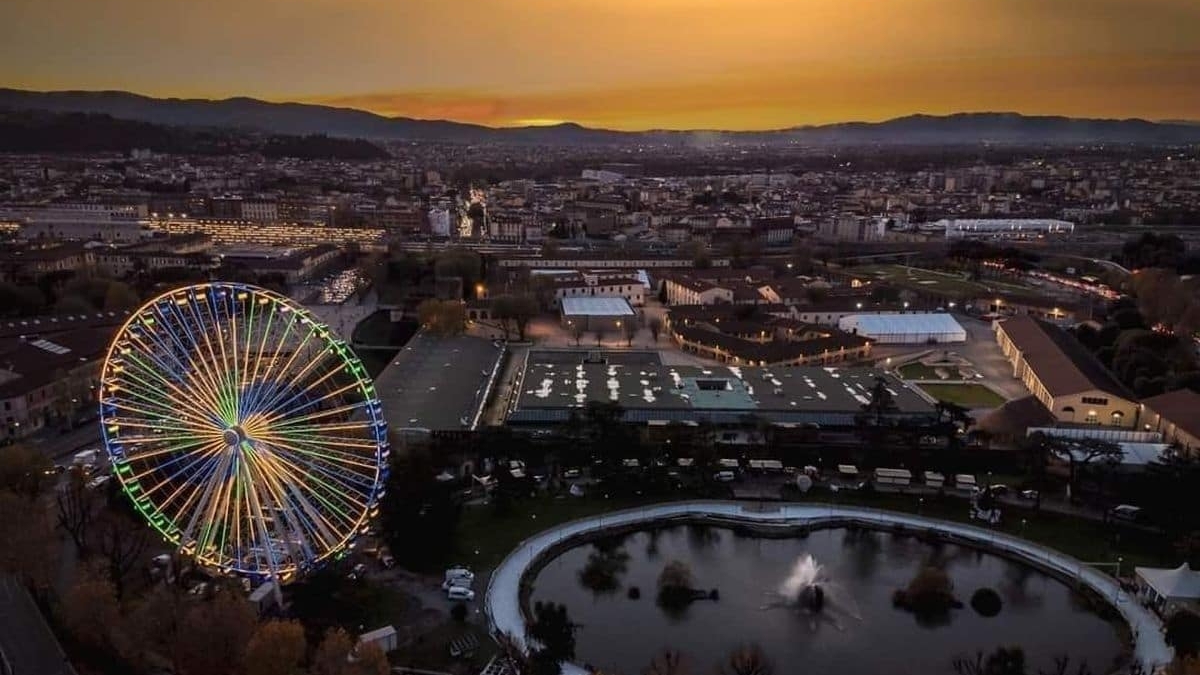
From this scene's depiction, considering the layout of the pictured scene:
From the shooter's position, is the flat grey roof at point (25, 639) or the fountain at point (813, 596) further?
the fountain at point (813, 596)

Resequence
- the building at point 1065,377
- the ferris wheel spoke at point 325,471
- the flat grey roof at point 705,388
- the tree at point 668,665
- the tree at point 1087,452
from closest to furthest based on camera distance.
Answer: the tree at point 668,665, the ferris wheel spoke at point 325,471, the tree at point 1087,452, the flat grey roof at point 705,388, the building at point 1065,377

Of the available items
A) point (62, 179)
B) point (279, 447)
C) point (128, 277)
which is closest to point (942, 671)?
point (279, 447)

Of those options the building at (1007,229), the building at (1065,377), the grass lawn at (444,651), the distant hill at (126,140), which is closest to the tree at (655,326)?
the building at (1065,377)

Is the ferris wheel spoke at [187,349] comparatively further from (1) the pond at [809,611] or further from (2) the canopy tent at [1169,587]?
(2) the canopy tent at [1169,587]

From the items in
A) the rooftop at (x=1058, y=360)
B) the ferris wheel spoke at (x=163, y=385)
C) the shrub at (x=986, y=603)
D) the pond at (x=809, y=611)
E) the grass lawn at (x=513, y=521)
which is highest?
the ferris wheel spoke at (x=163, y=385)

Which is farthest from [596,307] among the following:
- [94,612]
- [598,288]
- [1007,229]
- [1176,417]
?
[1007,229]

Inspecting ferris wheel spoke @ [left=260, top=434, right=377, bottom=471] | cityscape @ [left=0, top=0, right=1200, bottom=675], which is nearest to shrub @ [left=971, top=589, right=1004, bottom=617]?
cityscape @ [left=0, top=0, right=1200, bottom=675]

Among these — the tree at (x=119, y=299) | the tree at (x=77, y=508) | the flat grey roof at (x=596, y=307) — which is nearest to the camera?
the tree at (x=77, y=508)
